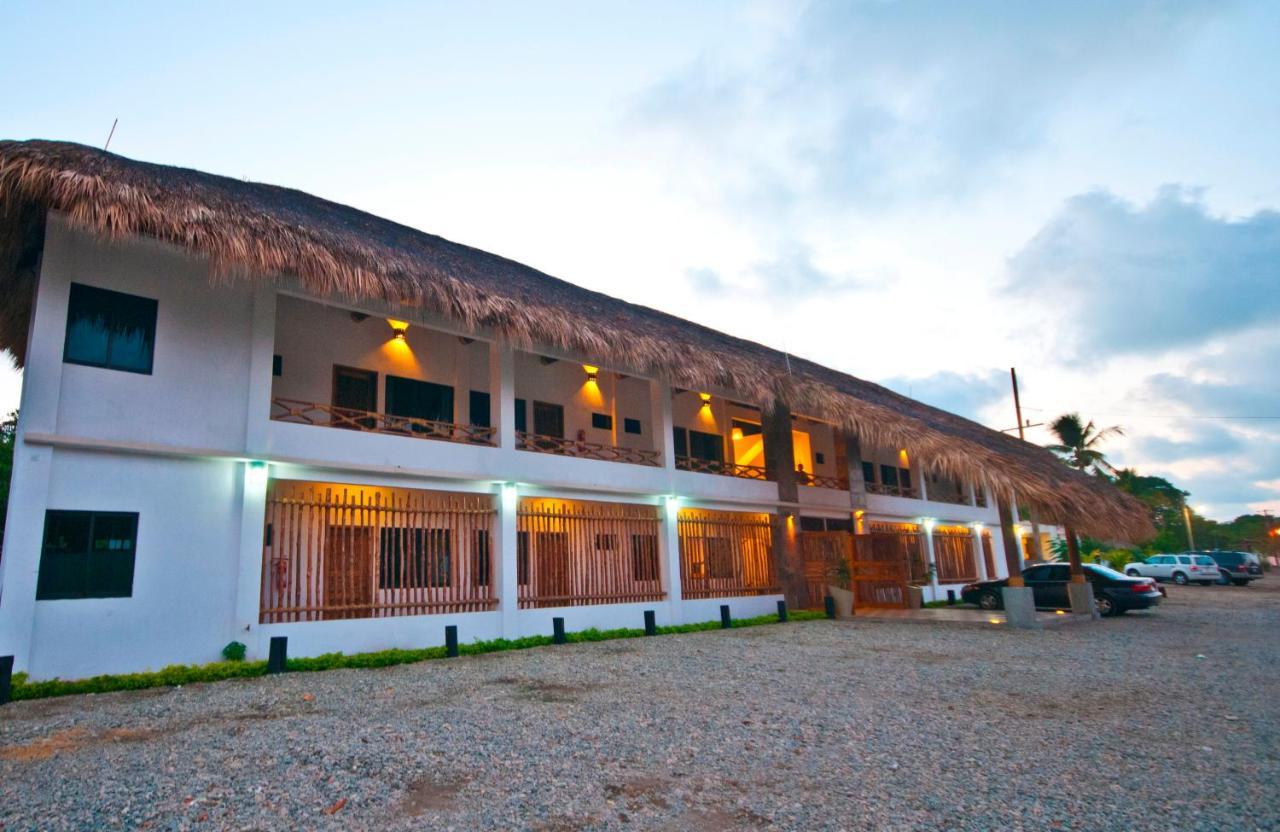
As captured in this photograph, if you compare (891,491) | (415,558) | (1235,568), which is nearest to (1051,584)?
(891,491)

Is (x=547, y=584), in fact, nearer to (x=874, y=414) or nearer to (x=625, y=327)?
Result: (x=625, y=327)

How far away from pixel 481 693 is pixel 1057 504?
10.8 metres

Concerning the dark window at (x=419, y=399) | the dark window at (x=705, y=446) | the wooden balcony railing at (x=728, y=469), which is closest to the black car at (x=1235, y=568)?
the dark window at (x=705, y=446)

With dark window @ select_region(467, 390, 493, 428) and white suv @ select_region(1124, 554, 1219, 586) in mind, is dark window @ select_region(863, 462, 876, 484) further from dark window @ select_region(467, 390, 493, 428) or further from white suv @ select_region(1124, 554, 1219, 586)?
dark window @ select_region(467, 390, 493, 428)

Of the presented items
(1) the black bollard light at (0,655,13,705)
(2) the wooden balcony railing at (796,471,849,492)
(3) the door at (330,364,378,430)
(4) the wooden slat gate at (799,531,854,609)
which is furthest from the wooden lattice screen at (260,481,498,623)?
(2) the wooden balcony railing at (796,471,849,492)

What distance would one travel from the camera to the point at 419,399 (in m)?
13.6

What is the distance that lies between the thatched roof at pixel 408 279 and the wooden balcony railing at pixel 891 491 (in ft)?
18.6

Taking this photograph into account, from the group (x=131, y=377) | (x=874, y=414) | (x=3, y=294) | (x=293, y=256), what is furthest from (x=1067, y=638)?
(x=3, y=294)

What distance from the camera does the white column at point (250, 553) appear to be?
8.96 m

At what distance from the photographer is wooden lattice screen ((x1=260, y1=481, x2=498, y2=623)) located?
381 inches

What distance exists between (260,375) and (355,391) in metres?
3.29

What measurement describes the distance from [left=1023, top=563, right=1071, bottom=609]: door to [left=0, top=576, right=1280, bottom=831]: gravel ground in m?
7.03

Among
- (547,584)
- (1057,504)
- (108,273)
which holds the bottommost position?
(547,584)

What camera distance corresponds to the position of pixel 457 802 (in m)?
3.83
